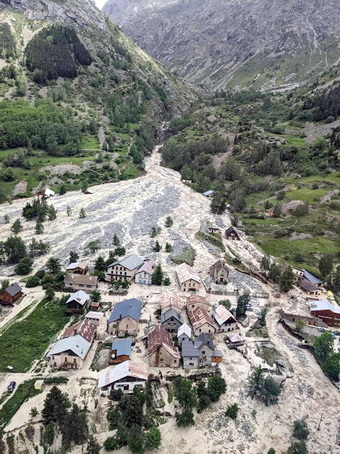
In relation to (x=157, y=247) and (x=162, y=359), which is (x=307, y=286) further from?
(x=162, y=359)

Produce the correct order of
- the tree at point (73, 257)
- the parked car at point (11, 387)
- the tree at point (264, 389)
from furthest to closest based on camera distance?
the tree at point (73, 257) < the tree at point (264, 389) < the parked car at point (11, 387)

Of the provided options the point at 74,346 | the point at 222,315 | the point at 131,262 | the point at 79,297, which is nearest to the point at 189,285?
the point at 222,315

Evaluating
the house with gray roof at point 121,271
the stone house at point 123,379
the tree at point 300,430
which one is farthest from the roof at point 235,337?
the house with gray roof at point 121,271

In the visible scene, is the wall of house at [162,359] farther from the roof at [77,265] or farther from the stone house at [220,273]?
the roof at [77,265]

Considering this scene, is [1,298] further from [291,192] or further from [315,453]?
[291,192]

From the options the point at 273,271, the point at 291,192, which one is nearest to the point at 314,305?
the point at 273,271

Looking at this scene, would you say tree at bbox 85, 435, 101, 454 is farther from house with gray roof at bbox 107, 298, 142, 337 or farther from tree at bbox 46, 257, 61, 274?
tree at bbox 46, 257, 61, 274

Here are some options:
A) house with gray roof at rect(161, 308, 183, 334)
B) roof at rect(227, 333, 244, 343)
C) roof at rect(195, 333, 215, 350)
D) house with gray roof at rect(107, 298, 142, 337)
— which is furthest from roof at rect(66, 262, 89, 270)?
roof at rect(227, 333, 244, 343)
